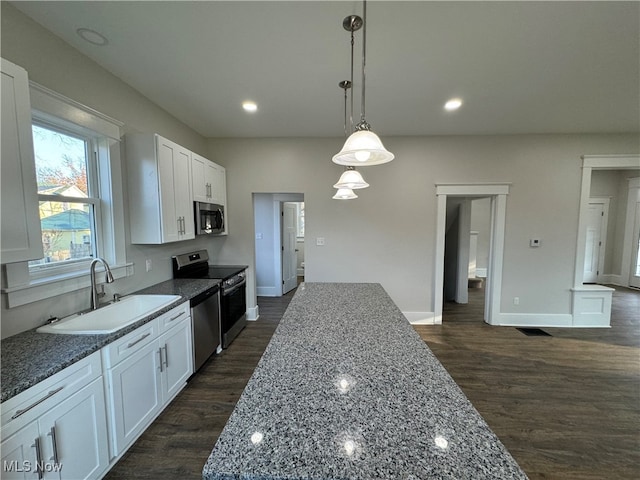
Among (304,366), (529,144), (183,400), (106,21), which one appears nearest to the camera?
(304,366)

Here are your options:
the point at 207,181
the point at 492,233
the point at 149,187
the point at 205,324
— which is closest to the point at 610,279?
the point at 492,233

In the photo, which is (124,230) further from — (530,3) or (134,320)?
(530,3)

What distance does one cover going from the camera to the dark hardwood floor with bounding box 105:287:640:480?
66.0 inches

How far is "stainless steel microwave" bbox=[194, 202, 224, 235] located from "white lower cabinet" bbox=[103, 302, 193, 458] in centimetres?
116

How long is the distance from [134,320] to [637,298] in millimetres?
8530

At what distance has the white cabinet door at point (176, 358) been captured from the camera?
2.04m

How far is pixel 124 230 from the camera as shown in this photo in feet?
7.63

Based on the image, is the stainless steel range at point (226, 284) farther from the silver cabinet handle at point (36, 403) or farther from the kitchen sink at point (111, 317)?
the silver cabinet handle at point (36, 403)

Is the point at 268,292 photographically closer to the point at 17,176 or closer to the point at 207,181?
the point at 207,181

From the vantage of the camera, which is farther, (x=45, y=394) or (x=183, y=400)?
(x=183, y=400)

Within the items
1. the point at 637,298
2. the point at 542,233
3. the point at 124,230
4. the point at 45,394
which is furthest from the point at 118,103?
the point at 637,298

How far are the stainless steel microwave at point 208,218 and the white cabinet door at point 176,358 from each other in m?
1.22

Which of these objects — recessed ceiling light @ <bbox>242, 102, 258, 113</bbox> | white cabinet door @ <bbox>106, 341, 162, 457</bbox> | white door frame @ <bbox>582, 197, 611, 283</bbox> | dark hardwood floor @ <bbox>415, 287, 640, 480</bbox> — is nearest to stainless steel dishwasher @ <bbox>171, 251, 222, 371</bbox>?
white cabinet door @ <bbox>106, 341, 162, 457</bbox>

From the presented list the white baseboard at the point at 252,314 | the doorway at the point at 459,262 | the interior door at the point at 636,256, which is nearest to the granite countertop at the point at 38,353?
the white baseboard at the point at 252,314
